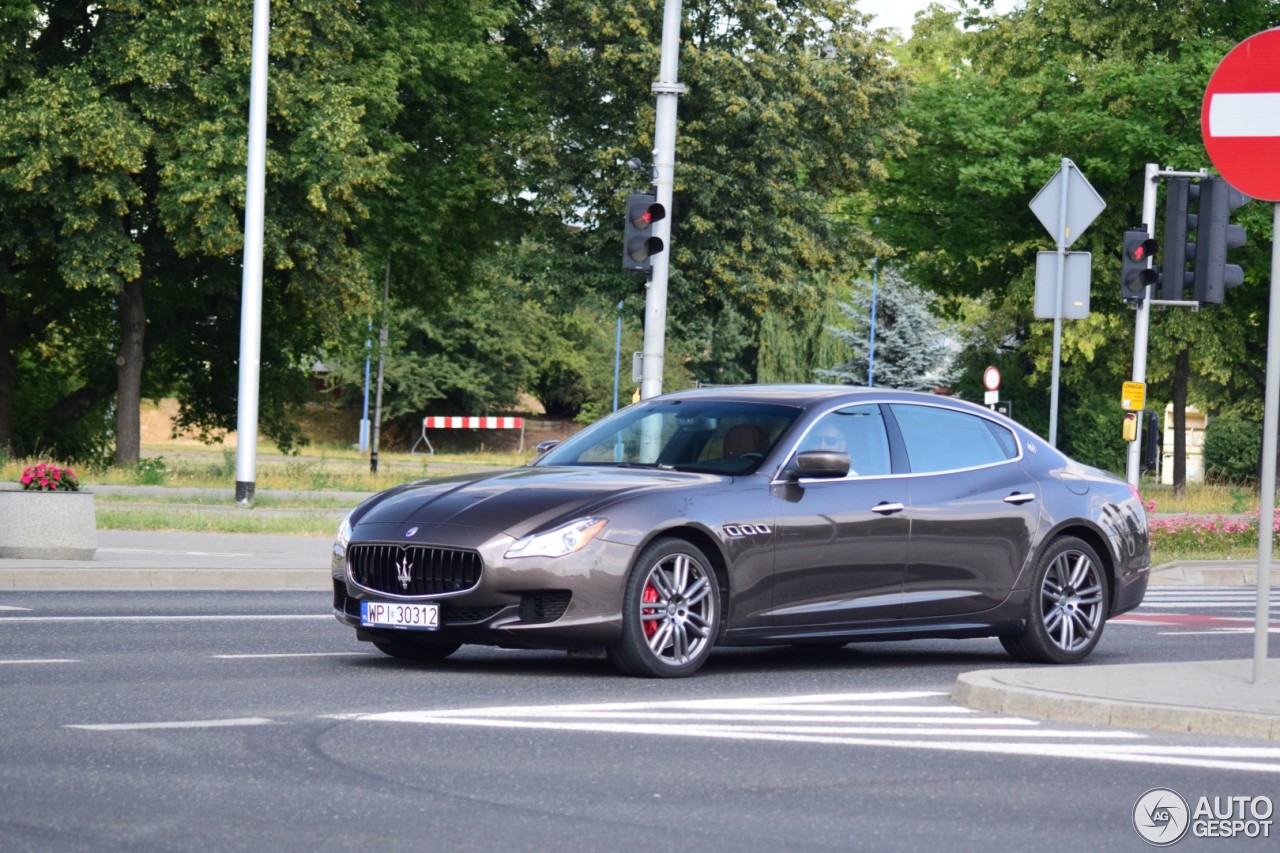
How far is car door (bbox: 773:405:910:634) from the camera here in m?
10.6

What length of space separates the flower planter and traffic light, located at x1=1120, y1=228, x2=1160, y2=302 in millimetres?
12582

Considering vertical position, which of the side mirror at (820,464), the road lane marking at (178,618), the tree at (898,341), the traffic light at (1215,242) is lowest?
the road lane marking at (178,618)

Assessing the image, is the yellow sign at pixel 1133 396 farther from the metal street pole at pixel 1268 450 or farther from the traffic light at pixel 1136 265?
the metal street pole at pixel 1268 450

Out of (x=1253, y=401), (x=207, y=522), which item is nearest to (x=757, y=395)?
(x=207, y=522)

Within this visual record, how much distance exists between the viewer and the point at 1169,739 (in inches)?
324

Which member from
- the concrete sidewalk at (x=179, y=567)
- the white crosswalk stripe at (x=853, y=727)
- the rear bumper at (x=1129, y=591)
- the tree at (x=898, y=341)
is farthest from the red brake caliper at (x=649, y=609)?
the tree at (x=898, y=341)

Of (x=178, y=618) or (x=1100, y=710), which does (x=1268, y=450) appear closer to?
(x=1100, y=710)

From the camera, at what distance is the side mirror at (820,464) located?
10.5m

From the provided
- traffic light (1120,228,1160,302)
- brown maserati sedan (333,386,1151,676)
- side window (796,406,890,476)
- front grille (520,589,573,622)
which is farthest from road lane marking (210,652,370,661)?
traffic light (1120,228,1160,302)

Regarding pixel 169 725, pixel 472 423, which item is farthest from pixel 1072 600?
pixel 472 423

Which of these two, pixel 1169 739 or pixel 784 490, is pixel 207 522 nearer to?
pixel 784 490

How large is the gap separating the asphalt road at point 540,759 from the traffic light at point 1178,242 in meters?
10.2

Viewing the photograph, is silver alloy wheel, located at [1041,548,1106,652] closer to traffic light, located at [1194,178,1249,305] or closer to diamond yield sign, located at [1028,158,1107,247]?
traffic light, located at [1194,178,1249,305]

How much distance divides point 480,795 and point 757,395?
5.13m
